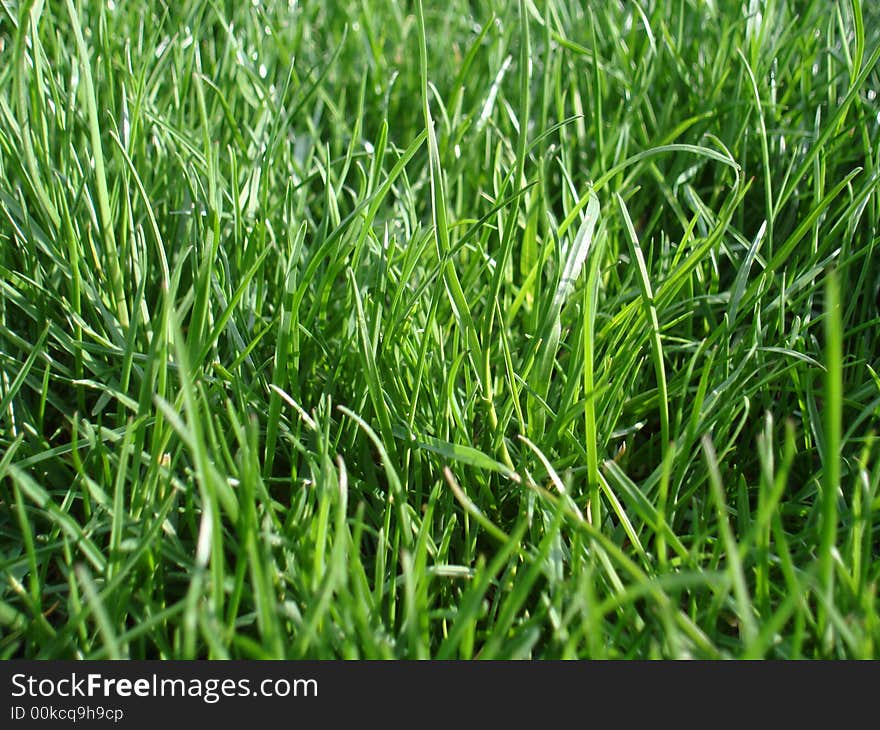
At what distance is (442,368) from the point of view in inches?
30.2

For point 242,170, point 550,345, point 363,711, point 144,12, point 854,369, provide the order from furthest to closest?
point 144,12 < point 242,170 < point 854,369 < point 550,345 < point 363,711

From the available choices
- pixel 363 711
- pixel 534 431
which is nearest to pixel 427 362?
pixel 534 431

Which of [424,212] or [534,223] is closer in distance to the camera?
[534,223]

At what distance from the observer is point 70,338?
76cm

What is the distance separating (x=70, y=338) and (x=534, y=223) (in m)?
0.46

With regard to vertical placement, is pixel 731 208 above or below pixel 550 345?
above

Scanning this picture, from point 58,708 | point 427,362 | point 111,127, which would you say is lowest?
point 58,708

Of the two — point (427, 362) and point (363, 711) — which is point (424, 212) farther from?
point (363, 711)

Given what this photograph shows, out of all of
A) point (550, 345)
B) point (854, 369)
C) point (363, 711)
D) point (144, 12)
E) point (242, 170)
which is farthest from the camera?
point (144, 12)

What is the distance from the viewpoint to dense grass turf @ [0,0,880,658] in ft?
1.85

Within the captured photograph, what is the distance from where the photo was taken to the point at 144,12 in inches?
45.5

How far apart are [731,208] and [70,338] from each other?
1.97 ft

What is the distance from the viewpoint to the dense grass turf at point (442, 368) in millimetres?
565

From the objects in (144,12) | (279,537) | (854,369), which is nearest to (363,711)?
(279,537)
